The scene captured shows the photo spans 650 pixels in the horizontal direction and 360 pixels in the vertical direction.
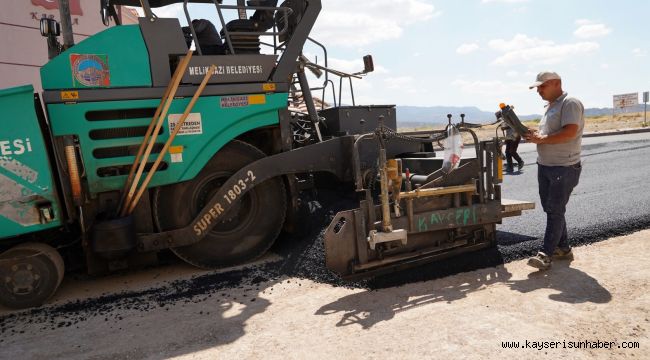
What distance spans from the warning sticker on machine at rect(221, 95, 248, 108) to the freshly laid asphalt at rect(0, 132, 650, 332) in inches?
56.0

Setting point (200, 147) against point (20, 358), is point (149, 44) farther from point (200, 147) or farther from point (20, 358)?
point (20, 358)

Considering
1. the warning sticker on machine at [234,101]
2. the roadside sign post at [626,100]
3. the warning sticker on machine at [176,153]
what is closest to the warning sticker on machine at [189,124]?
the warning sticker on machine at [176,153]

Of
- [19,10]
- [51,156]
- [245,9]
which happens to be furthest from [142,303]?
[19,10]

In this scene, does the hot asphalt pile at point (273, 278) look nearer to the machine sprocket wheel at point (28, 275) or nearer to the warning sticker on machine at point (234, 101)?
the machine sprocket wheel at point (28, 275)

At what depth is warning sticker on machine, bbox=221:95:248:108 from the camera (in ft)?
14.0

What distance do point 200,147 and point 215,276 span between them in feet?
3.78

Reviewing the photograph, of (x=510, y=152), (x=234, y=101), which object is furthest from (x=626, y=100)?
(x=234, y=101)

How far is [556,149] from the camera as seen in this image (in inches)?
155

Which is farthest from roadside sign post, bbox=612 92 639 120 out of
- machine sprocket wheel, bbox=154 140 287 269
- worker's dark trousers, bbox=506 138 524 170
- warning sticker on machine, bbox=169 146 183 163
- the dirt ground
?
warning sticker on machine, bbox=169 146 183 163

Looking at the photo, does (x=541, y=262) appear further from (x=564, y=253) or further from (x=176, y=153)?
(x=176, y=153)

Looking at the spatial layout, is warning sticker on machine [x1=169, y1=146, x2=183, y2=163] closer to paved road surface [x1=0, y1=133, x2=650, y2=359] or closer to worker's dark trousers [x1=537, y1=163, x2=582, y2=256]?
paved road surface [x1=0, y1=133, x2=650, y2=359]

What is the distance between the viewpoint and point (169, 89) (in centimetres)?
401

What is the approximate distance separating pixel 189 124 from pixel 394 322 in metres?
2.39

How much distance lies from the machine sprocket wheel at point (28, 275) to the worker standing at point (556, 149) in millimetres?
3850
